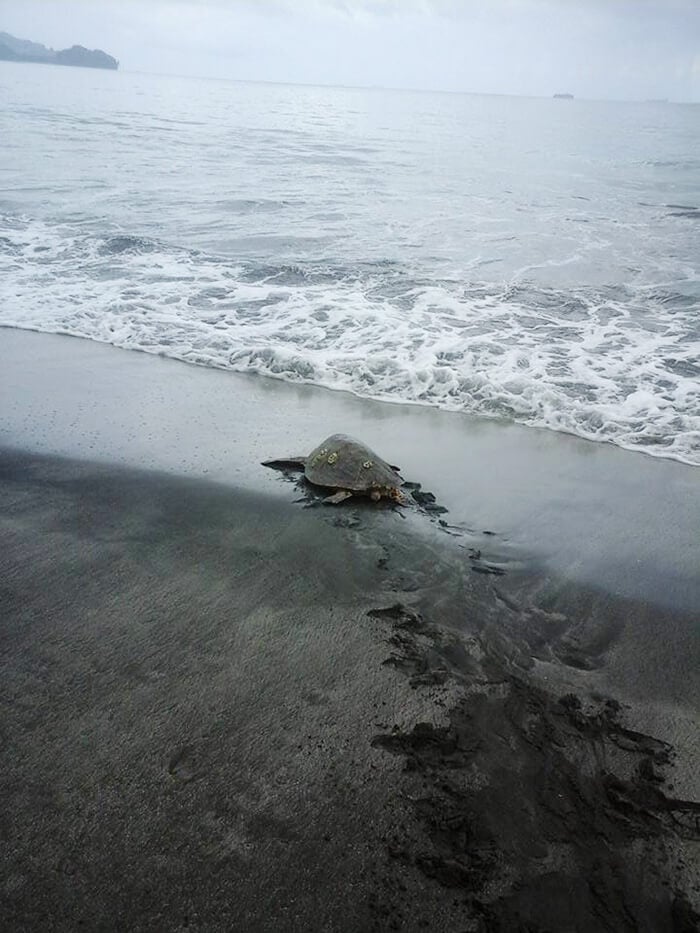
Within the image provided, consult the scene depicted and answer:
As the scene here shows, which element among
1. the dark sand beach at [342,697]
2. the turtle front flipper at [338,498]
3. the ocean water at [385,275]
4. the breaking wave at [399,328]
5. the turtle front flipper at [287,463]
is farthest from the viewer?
the ocean water at [385,275]

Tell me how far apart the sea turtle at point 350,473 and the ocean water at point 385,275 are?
1972 millimetres

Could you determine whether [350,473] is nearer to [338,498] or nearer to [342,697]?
[338,498]

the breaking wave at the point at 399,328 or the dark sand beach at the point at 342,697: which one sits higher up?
the breaking wave at the point at 399,328

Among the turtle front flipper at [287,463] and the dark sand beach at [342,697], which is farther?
the turtle front flipper at [287,463]

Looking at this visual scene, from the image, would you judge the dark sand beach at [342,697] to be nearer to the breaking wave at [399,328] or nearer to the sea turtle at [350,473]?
the sea turtle at [350,473]

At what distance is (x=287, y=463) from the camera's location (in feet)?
16.9

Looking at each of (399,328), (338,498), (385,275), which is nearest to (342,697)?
(338,498)

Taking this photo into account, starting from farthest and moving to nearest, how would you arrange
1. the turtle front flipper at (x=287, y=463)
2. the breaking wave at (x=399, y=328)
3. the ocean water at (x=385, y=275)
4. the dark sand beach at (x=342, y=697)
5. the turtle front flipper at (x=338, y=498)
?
the ocean water at (x=385, y=275) → the breaking wave at (x=399, y=328) → the turtle front flipper at (x=287, y=463) → the turtle front flipper at (x=338, y=498) → the dark sand beach at (x=342, y=697)

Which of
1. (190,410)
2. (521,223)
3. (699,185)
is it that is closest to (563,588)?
(190,410)

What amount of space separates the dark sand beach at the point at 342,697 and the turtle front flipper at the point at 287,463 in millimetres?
136

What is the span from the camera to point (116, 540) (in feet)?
13.4

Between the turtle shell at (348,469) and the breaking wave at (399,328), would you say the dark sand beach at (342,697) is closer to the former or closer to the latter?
the turtle shell at (348,469)

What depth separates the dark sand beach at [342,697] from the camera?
2.17m

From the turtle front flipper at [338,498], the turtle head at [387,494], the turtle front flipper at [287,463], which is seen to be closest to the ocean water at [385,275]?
the turtle front flipper at [287,463]
